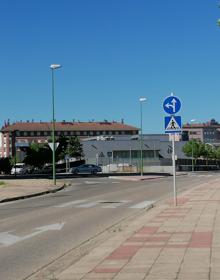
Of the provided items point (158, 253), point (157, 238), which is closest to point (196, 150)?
point (157, 238)

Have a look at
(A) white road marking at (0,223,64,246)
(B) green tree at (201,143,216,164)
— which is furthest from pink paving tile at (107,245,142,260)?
(B) green tree at (201,143,216,164)

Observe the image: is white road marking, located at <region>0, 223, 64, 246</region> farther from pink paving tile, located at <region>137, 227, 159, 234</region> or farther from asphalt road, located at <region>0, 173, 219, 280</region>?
→ pink paving tile, located at <region>137, 227, 159, 234</region>

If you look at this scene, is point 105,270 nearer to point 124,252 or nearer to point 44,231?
point 124,252

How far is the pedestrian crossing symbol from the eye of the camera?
62.1 feet

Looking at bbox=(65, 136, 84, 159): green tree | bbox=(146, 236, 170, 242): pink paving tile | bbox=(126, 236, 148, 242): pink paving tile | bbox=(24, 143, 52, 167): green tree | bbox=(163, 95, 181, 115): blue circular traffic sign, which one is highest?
bbox=(65, 136, 84, 159): green tree

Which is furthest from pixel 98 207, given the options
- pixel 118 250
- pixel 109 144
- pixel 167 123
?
pixel 109 144

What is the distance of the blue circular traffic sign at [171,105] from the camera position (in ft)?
61.8

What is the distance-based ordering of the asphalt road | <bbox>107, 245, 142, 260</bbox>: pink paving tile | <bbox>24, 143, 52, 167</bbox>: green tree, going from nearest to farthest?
<bbox>107, 245, 142, 260</bbox>: pink paving tile
the asphalt road
<bbox>24, 143, 52, 167</bbox>: green tree

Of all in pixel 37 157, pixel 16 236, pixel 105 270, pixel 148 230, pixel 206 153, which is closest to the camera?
pixel 105 270

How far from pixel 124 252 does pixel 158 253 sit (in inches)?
25.1

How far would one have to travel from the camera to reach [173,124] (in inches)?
748

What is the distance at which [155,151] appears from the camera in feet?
446

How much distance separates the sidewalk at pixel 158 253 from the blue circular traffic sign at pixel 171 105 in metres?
4.57

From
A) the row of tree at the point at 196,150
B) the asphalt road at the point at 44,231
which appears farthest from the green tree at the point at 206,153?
the asphalt road at the point at 44,231
